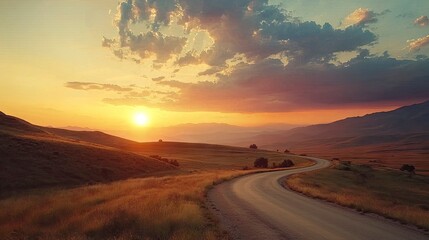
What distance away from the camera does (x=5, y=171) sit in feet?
138

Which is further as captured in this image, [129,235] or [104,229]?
[104,229]

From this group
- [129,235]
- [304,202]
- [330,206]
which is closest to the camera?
[129,235]

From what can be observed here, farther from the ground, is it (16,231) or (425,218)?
(425,218)

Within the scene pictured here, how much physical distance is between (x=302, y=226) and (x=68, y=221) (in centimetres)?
1113

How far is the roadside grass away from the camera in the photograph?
22705 mm

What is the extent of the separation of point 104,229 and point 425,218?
15684 mm

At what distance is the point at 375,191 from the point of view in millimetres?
52750

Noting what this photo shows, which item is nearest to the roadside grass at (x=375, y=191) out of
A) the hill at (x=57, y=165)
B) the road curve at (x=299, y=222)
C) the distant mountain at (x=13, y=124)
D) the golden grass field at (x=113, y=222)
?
the road curve at (x=299, y=222)

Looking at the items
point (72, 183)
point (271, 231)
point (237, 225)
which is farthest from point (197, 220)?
point (72, 183)

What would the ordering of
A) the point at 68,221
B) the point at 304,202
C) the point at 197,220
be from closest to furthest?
the point at 197,220 < the point at 68,221 < the point at 304,202

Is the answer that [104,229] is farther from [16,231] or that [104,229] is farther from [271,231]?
[271,231]

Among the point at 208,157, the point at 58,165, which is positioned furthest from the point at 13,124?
the point at 208,157

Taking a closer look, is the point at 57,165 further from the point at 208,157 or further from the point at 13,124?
the point at 208,157

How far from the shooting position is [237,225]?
1806cm
